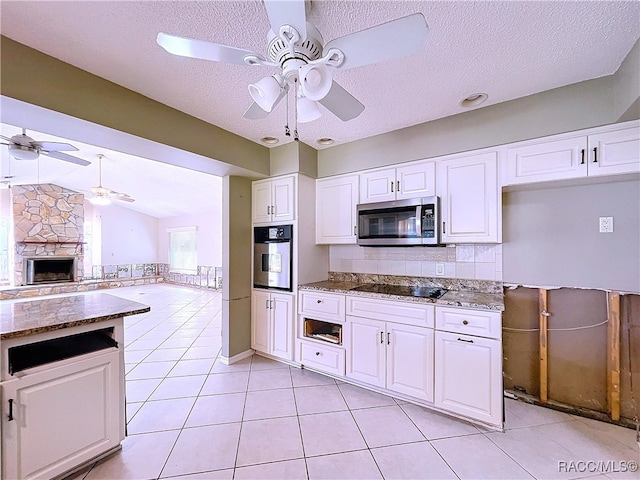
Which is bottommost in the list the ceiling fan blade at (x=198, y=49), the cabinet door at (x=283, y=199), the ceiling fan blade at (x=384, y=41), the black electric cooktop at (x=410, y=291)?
the black electric cooktop at (x=410, y=291)

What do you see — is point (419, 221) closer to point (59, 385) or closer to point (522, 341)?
point (522, 341)

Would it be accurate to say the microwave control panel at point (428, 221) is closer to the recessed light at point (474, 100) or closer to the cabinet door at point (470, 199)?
the cabinet door at point (470, 199)

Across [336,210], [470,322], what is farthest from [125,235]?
[470,322]

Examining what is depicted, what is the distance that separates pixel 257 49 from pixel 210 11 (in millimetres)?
300

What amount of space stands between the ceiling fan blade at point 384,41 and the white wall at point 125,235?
31.9 feet

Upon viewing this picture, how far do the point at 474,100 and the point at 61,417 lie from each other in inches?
133

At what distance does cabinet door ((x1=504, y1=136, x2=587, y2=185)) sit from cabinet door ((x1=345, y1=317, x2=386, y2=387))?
1647 millimetres

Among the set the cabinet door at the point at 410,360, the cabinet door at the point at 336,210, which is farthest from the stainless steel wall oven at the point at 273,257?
the cabinet door at the point at 410,360

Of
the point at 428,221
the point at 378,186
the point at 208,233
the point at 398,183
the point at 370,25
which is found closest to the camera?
the point at 370,25

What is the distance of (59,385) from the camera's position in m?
1.44

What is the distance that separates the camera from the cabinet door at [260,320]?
10.3ft

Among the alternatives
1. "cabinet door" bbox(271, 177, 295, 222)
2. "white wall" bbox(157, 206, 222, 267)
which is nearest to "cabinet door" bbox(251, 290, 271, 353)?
"cabinet door" bbox(271, 177, 295, 222)

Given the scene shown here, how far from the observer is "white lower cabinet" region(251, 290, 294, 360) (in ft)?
9.68

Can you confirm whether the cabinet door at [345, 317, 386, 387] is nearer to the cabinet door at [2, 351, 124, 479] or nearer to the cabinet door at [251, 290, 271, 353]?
the cabinet door at [251, 290, 271, 353]
